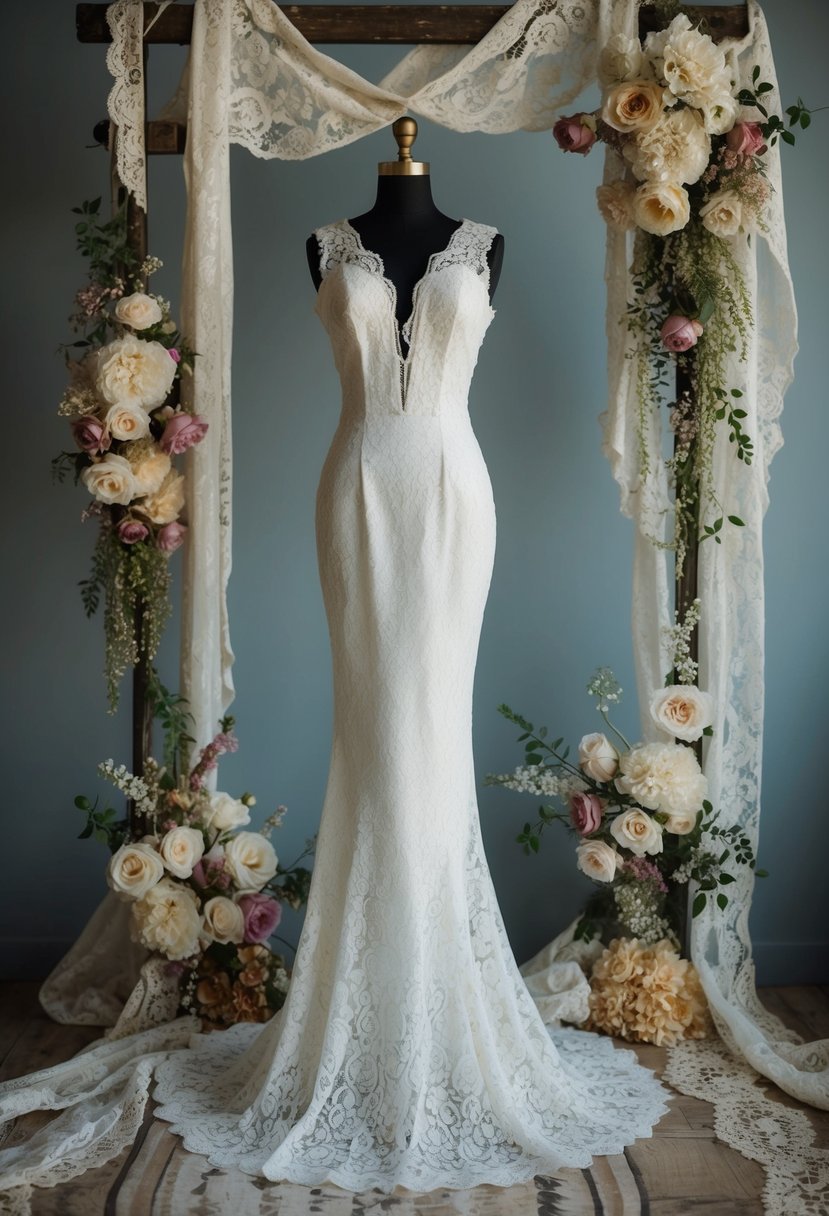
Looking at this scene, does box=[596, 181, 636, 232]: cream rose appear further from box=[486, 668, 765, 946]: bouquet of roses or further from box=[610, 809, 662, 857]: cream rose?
box=[610, 809, 662, 857]: cream rose

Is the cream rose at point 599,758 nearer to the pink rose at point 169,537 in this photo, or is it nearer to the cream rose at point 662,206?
the pink rose at point 169,537

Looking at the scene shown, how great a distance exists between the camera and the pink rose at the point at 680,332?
121 inches

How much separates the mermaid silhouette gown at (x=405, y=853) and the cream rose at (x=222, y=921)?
0.44 metres

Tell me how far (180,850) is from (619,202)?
1933mm

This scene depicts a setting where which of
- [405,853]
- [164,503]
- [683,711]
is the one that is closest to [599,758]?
[683,711]

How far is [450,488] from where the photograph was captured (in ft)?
8.87

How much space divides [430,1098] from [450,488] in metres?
1.27

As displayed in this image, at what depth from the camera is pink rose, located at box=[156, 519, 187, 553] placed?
3109 millimetres

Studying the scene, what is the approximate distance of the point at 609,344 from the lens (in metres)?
3.26

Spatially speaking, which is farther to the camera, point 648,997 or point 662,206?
point 648,997

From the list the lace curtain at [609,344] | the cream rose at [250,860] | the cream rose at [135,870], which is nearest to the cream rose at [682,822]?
the lace curtain at [609,344]

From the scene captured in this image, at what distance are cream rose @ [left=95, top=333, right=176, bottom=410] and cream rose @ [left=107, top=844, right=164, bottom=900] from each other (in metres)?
1.11

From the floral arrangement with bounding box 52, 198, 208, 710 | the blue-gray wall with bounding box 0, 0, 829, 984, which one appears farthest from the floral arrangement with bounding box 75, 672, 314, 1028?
the blue-gray wall with bounding box 0, 0, 829, 984

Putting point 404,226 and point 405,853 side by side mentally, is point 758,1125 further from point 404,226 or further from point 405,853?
point 404,226
